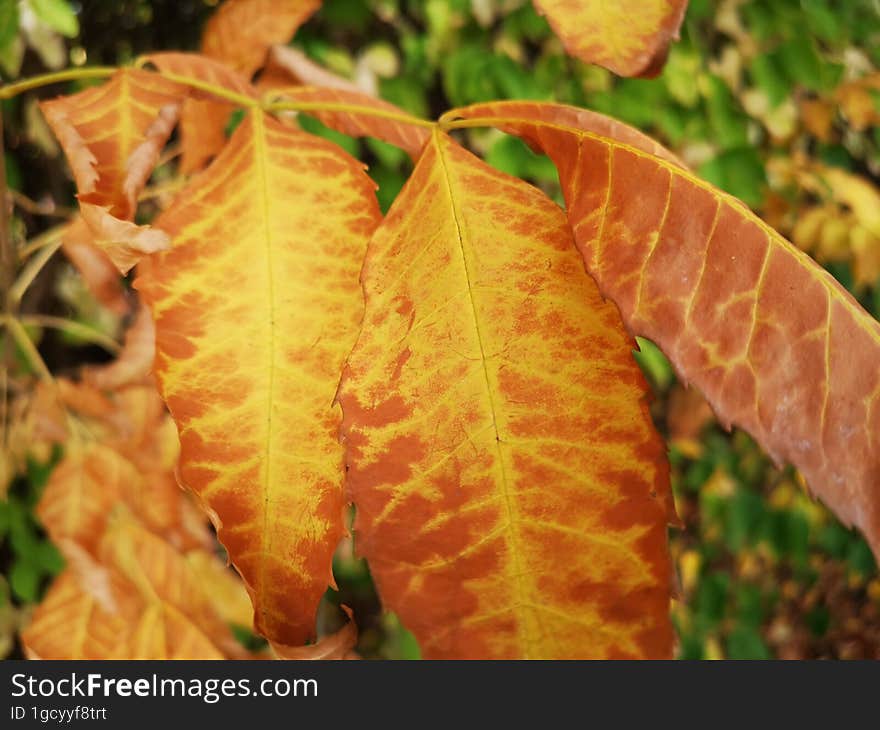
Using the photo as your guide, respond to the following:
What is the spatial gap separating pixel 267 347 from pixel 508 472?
116mm

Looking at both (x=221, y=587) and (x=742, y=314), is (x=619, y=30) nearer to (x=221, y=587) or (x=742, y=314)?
(x=742, y=314)

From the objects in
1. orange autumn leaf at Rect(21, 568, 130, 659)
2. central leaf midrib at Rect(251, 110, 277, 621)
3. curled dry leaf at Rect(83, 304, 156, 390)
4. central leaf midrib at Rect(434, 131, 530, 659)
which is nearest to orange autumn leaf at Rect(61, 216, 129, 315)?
curled dry leaf at Rect(83, 304, 156, 390)

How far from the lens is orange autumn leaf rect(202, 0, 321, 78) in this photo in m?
0.70

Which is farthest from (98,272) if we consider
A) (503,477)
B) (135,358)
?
(503,477)

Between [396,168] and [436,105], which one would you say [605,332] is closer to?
[396,168]

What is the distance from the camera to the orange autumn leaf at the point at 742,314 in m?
0.28

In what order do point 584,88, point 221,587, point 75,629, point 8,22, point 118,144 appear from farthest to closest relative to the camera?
point 584,88 → point 221,587 → point 8,22 → point 75,629 → point 118,144

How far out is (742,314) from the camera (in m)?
0.31

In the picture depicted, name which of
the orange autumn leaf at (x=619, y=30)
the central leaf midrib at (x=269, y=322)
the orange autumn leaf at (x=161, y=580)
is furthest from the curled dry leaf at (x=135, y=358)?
the orange autumn leaf at (x=619, y=30)

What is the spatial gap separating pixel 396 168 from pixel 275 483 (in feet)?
3.59

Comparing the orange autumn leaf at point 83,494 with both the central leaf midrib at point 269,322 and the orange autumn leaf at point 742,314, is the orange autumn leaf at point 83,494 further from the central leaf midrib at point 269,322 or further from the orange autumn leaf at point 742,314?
the orange autumn leaf at point 742,314

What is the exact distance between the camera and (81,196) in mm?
359

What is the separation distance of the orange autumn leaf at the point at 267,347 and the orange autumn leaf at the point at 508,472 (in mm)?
34

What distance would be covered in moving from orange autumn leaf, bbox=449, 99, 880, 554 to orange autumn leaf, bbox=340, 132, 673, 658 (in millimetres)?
27
